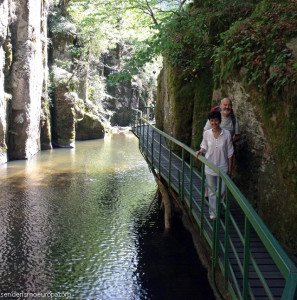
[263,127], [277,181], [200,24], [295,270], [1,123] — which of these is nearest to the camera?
[295,270]

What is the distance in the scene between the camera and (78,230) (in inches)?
392

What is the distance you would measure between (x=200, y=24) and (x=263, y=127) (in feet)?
Result: 15.4

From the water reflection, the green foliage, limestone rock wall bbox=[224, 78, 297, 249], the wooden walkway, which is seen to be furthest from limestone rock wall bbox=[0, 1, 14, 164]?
the wooden walkway

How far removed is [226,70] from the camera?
730 centimetres

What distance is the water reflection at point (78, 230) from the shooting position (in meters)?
7.18

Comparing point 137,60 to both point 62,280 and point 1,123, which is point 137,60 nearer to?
point 62,280

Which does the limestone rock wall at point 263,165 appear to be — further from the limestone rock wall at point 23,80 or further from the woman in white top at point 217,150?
the limestone rock wall at point 23,80

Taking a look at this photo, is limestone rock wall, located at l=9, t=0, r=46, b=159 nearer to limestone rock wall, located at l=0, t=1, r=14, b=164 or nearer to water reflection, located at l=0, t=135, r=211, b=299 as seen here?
limestone rock wall, located at l=0, t=1, r=14, b=164

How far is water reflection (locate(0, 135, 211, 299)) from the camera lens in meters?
7.18

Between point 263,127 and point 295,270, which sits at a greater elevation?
point 263,127

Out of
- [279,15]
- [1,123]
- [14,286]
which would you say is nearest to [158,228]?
[14,286]

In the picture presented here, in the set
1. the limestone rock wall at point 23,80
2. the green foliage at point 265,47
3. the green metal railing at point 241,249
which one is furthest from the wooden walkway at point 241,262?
the limestone rock wall at point 23,80

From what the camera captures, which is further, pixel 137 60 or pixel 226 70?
pixel 137 60

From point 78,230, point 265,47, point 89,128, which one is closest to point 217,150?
point 265,47
